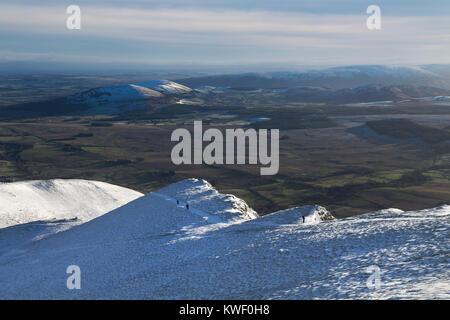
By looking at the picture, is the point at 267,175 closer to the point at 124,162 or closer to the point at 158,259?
the point at 124,162

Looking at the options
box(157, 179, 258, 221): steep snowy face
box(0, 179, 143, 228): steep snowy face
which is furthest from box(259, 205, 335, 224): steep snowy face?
box(0, 179, 143, 228): steep snowy face

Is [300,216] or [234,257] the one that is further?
[300,216]

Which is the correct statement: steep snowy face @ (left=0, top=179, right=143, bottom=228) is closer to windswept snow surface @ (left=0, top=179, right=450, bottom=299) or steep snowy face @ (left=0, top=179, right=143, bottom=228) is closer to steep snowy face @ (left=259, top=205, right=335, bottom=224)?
windswept snow surface @ (left=0, top=179, right=450, bottom=299)

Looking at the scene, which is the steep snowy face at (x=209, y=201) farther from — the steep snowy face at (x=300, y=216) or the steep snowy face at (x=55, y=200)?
the steep snowy face at (x=55, y=200)

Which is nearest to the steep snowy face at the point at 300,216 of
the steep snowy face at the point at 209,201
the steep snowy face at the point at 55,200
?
the steep snowy face at the point at 209,201

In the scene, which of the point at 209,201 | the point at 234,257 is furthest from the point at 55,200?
the point at 234,257

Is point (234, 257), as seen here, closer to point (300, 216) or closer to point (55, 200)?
point (300, 216)
